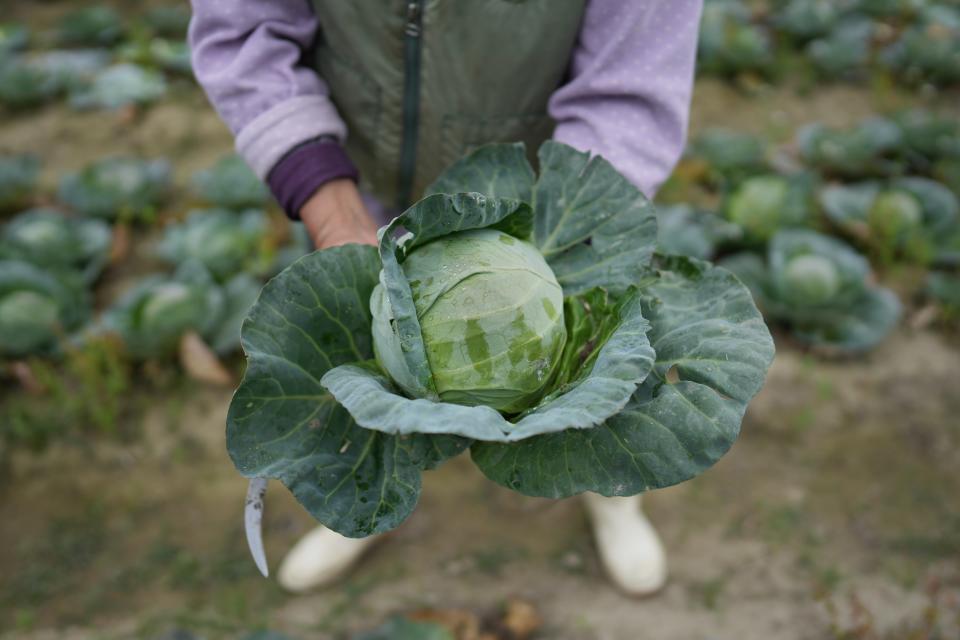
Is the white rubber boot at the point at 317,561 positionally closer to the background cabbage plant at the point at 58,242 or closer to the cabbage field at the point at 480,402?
the cabbage field at the point at 480,402

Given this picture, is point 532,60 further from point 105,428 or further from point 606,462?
point 105,428

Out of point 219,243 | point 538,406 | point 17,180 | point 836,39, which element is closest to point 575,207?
point 538,406

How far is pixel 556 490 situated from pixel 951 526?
227 cm

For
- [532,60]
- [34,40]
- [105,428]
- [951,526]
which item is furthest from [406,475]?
[34,40]

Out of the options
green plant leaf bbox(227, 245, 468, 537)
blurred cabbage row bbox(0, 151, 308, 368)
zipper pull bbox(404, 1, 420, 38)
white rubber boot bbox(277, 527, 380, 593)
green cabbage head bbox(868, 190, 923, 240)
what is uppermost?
zipper pull bbox(404, 1, 420, 38)

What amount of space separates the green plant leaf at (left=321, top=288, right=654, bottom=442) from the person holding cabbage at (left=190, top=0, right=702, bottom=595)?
0.50 metres

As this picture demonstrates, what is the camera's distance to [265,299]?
1.29 metres

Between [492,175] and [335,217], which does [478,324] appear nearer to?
[492,175]

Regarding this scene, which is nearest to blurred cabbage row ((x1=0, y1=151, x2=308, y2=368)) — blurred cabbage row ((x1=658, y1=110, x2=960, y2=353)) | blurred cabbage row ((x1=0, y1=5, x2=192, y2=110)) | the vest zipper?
blurred cabbage row ((x1=0, y1=5, x2=192, y2=110))

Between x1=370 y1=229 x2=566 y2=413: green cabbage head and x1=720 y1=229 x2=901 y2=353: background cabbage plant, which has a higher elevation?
x1=370 y1=229 x2=566 y2=413: green cabbage head

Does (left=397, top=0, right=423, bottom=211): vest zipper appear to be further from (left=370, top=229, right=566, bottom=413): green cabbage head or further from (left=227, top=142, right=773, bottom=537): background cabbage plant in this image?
(left=370, top=229, right=566, bottom=413): green cabbage head

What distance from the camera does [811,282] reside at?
322 centimetres

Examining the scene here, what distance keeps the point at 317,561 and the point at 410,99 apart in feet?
5.19

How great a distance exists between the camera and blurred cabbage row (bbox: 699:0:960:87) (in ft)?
15.8
